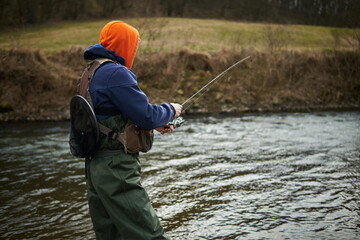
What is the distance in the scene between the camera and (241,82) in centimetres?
2162

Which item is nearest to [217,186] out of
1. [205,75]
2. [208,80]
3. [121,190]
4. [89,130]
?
[121,190]

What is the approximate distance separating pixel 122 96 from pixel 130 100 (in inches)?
2.6

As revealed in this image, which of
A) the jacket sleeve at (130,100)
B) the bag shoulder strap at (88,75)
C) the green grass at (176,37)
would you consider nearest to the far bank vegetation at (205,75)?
the green grass at (176,37)

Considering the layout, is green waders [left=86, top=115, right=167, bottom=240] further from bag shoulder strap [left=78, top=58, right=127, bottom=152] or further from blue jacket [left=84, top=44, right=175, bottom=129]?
blue jacket [left=84, top=44, right=175, bottom=129]

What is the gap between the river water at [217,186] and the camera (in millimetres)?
4895

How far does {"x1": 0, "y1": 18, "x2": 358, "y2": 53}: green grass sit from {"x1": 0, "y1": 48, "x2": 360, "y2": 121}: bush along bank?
1.15 metres

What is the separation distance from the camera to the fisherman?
260 cm

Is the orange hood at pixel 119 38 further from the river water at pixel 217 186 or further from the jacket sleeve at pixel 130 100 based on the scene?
the river water at pixel 217 186

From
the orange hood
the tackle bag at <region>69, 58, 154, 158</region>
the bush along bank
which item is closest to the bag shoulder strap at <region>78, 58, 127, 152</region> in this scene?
the tackle bag at <region>69, 58, 154, 158</region>

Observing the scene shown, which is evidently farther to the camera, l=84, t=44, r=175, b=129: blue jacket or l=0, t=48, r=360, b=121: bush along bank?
l=0, t=48, r=360, b=121: bush along bank

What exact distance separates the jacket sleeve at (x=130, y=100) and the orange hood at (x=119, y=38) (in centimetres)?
31

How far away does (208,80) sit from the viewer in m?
21.8

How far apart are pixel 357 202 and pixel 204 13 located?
52.0m

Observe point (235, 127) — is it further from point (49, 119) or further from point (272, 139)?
point (49, 119)
